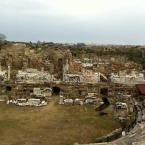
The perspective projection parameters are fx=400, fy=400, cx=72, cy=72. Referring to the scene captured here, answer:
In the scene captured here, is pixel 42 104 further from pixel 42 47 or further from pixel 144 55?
pixel 144 55

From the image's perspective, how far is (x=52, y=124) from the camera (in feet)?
110

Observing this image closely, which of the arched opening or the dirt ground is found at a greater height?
the arched opening

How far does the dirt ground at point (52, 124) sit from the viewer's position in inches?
1147

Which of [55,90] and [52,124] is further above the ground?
[55,90]

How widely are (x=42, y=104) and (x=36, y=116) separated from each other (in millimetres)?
4198

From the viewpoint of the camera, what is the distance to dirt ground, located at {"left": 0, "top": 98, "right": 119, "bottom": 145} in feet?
95.6

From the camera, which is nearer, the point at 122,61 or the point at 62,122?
the point at 62,122

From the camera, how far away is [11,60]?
184ft

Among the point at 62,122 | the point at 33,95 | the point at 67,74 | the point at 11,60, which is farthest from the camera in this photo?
the point at 11,60

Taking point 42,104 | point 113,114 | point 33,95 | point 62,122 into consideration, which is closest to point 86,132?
point 62,122

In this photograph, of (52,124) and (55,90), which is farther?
(55,90)

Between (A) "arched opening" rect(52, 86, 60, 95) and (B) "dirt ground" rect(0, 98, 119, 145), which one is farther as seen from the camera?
(A) "arched opening" rect(52, 86, 60, 95)

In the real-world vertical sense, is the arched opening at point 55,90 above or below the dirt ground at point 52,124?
above

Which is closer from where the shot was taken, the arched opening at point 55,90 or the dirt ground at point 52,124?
the dirt ground at point 52,124
